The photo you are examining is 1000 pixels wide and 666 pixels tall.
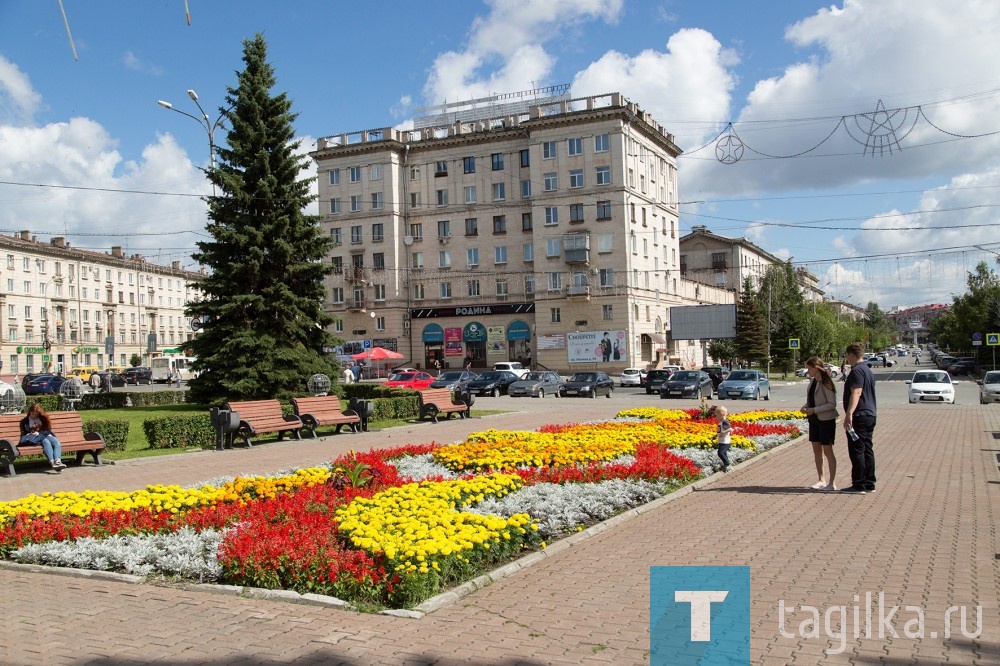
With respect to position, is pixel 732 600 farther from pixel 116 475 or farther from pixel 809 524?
pixel 116 475

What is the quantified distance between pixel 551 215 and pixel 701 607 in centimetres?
5883

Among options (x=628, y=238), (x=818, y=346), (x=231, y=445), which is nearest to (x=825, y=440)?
(x=231, y=445)

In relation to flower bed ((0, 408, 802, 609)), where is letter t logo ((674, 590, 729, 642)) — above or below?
below

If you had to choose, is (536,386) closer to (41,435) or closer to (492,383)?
(492,383)

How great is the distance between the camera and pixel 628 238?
61188 mm

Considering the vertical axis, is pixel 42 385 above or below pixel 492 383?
above

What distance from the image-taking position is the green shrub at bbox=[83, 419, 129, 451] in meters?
16.9

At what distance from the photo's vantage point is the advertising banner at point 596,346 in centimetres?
6112

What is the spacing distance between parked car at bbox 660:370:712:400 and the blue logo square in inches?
1356

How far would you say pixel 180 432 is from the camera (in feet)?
59.8

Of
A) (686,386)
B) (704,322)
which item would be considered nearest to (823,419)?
(686,386)

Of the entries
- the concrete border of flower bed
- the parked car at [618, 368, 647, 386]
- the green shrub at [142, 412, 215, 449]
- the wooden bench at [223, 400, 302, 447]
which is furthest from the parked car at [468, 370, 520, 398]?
the concrete border of flower bed

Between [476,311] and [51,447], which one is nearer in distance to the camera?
[51,447]

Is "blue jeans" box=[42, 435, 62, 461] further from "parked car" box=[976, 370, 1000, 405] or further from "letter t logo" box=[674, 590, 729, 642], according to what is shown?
"parked car" box=[976, 370, 1000, 405]
